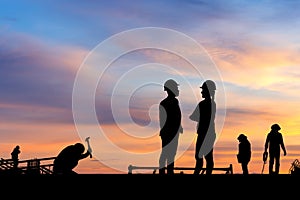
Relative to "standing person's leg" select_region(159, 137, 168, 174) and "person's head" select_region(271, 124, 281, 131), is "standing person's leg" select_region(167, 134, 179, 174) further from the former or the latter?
"person's head" select_region(271, 124, 281, 131)

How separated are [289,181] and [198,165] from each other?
12.7 feet

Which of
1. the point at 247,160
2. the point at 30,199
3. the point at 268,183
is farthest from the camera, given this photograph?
the point at 247,160

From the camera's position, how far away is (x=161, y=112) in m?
15.5

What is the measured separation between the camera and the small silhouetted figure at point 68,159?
16.6 meters

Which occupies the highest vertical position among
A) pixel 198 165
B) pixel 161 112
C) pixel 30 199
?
→ pixel 161 112

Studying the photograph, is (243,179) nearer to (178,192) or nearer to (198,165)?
(178,192)

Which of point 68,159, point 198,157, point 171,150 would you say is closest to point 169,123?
point 171,150

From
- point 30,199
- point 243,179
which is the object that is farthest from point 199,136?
point 30,199

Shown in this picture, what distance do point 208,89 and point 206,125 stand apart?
94 centimetres

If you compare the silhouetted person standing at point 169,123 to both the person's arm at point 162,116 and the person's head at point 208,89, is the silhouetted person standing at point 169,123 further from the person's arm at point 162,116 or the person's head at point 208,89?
the person's head at point 208,89

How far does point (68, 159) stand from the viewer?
1667 centimetres

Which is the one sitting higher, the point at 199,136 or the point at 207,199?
the point at 199,136

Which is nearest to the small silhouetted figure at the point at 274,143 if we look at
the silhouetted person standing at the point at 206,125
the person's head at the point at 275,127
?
the person's head at the point at 275,127

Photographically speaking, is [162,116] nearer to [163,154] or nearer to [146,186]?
[163,154]
